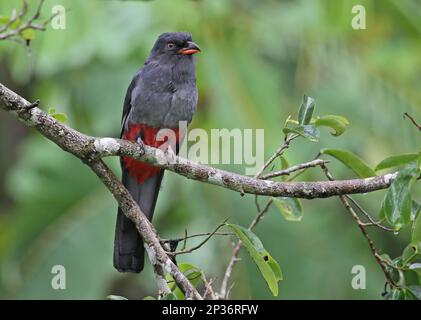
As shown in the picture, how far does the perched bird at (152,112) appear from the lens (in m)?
4.71

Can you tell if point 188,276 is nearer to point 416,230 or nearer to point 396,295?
point 396,295

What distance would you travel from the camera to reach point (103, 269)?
6.82m

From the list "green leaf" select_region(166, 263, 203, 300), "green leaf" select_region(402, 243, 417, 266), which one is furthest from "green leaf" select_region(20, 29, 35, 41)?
"green leaf" select_region(402, 243, 417, 266)

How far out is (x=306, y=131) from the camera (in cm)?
373

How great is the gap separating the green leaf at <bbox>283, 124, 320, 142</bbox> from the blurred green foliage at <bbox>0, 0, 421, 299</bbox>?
99.6 inches

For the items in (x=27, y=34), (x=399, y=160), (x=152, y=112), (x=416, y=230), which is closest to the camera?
(x=416, y=230)

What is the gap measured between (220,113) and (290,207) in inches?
108

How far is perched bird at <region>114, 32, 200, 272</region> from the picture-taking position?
4.71 metres

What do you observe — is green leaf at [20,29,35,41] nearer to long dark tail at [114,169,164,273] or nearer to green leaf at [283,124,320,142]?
long dark tail at [114,169,164,273]

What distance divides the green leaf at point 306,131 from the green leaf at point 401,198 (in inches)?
18.1

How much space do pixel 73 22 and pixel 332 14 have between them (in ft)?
6.84

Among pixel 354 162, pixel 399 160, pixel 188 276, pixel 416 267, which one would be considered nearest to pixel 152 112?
pixel 188 276

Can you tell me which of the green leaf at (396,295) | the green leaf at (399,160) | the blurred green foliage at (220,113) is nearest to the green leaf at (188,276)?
the green leaf at (396,295)
